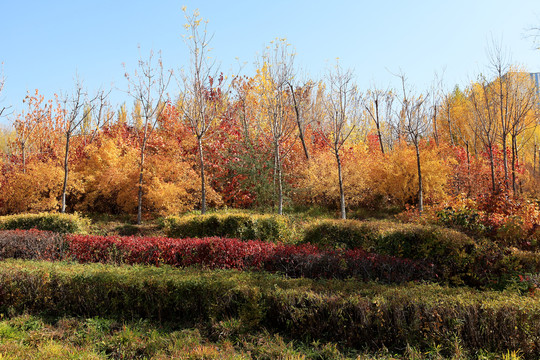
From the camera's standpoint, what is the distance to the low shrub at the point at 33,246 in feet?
23.8

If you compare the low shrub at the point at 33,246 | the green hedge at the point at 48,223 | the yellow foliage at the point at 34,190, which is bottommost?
the low shrub at the point at 33,246

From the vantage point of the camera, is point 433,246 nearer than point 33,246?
Yes

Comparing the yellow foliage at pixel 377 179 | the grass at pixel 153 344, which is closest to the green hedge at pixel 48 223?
the grass at pixel 153 344

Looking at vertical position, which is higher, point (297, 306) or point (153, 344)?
point (297, 306)

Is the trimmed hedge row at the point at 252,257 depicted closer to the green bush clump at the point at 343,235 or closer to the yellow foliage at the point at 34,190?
the green bush clump at the point at 343,235

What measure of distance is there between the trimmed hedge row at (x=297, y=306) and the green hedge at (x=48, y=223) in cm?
477

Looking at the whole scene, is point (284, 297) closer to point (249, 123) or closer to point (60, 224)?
point (60, 224)

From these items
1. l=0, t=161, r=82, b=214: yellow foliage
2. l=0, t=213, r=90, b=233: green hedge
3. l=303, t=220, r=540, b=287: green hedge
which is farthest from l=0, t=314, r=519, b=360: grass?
l=0, t=161, r=82, b=214: yellow foliage

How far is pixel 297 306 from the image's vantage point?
385cm

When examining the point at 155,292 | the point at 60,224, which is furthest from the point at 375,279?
the point at 60,224

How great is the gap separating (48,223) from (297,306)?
29.2 feet

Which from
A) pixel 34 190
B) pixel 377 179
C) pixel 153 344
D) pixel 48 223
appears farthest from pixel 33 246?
pixel 377 179

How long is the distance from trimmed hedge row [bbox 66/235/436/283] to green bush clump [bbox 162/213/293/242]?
6.35 ft

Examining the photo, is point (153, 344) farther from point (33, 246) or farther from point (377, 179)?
point (377, 179)
